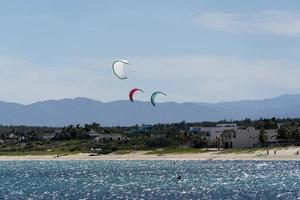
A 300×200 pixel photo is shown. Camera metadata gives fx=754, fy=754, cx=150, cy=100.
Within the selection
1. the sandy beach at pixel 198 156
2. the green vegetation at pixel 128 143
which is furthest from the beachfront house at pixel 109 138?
the sandy beach at pixel 198 156

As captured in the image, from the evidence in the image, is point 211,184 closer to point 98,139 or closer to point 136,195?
point 136,195

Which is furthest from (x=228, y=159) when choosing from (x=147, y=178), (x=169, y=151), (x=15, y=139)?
(x=15, y=139)

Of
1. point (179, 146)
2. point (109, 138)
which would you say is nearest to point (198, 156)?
point (179, 146)

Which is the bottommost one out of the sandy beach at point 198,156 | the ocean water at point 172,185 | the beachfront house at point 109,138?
the ocean water at point 172,185

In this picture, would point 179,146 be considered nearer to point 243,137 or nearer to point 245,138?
point 243,137

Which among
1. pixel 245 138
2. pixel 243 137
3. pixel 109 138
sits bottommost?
pixel 245 138

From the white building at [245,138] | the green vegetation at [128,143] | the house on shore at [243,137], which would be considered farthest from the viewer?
the house on shore at [243,137]

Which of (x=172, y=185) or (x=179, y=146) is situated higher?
(x=179, y=146)

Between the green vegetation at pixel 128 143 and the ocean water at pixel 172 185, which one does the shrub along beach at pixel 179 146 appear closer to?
the green vegetation at pixel 128 143

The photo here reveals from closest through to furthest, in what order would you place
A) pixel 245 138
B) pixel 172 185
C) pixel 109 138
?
pixel 172 185 < pixel 245 138 < pixel 109 138

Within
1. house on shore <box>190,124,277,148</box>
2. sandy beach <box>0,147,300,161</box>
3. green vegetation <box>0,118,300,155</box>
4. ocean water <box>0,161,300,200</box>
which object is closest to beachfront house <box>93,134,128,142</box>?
green vegetation <box>0,118,300,155</box>

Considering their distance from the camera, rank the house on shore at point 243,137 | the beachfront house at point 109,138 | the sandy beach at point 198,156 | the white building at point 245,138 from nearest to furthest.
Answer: the sandy beach at point 198,156 → the white building at point 245,138 → the house on shore at point 243,137 → the beachfront house at point 109,138

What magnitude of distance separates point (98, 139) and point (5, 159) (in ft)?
71.3

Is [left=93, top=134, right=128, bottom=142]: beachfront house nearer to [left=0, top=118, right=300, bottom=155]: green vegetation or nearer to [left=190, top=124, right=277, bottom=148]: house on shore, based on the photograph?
[left=0, top=118, right=300, bottom=155]: green vegetation
